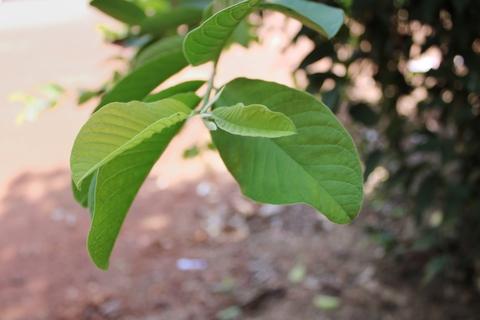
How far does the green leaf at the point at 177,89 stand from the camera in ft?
1.77

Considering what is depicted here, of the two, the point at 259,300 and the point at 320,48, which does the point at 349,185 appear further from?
the point at 259,300

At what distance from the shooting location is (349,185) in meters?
0.44

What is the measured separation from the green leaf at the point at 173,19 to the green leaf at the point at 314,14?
24cm

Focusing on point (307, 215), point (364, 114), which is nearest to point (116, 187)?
point (364, 114)

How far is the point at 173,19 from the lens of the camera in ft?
2.73

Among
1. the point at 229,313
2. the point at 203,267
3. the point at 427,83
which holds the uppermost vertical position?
the point at 427,83

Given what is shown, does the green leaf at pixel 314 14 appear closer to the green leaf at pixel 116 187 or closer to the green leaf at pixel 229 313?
the green leaf at pixel 116 187

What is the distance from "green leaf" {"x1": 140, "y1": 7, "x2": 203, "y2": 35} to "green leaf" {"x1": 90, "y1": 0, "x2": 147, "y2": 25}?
0.03 metres

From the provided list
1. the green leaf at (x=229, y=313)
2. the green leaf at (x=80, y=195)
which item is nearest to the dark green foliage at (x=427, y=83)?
the green leaf at (x=80, y=195)

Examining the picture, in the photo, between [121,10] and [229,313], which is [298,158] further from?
[229,313]

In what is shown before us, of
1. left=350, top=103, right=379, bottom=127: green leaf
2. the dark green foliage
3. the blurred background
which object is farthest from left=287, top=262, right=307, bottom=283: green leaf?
left=350, top=103, right=379, bottom=127: green leaf

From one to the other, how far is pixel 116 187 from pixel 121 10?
1.60 ft

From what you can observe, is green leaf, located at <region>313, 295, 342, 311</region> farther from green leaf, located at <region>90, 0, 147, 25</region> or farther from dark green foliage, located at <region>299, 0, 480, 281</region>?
green leaf, located at <region>90, 0, 147, 25</region>

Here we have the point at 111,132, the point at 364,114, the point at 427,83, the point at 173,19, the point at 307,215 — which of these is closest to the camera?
the point at 111,132
